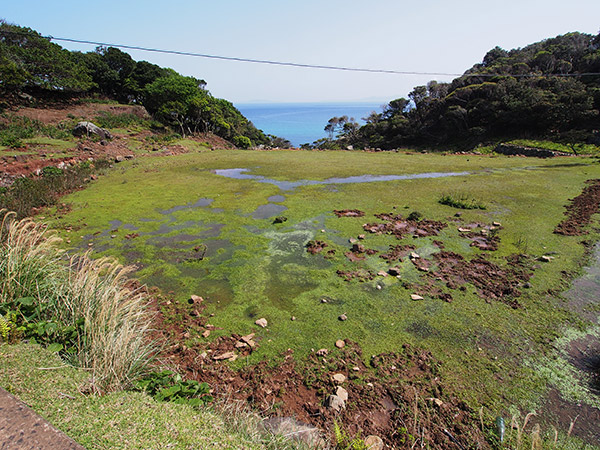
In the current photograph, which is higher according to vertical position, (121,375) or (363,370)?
(121,375)

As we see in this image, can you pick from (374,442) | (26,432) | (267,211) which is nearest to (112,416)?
(26,432)

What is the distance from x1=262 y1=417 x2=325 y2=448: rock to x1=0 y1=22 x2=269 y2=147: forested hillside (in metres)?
22.7

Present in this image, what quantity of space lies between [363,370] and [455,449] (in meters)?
1.01

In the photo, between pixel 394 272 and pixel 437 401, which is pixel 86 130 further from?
pixel 437 401

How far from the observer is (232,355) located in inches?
135

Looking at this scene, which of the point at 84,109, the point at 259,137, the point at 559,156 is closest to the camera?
the point at 559,156

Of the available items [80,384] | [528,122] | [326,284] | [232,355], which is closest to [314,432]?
[232,355]

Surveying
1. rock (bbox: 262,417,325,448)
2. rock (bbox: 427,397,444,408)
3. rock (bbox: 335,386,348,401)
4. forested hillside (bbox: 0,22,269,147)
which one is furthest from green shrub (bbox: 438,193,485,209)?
forested hillside (bbox: 0,22,269,147)

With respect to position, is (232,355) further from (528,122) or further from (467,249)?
(528,122)

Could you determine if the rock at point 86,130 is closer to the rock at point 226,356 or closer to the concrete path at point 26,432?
the rock at point 226,356

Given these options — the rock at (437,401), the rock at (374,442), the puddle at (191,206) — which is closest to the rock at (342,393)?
the rock at (374,442)

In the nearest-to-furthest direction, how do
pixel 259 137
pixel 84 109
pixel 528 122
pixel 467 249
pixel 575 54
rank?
1. pixel 467 249
2. pixel 528 122
3. pixel 84 109
4. pixel 575 54
5. pixel 259 137

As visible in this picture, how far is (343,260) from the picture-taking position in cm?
571

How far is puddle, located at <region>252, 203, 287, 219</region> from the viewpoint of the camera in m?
8.40
